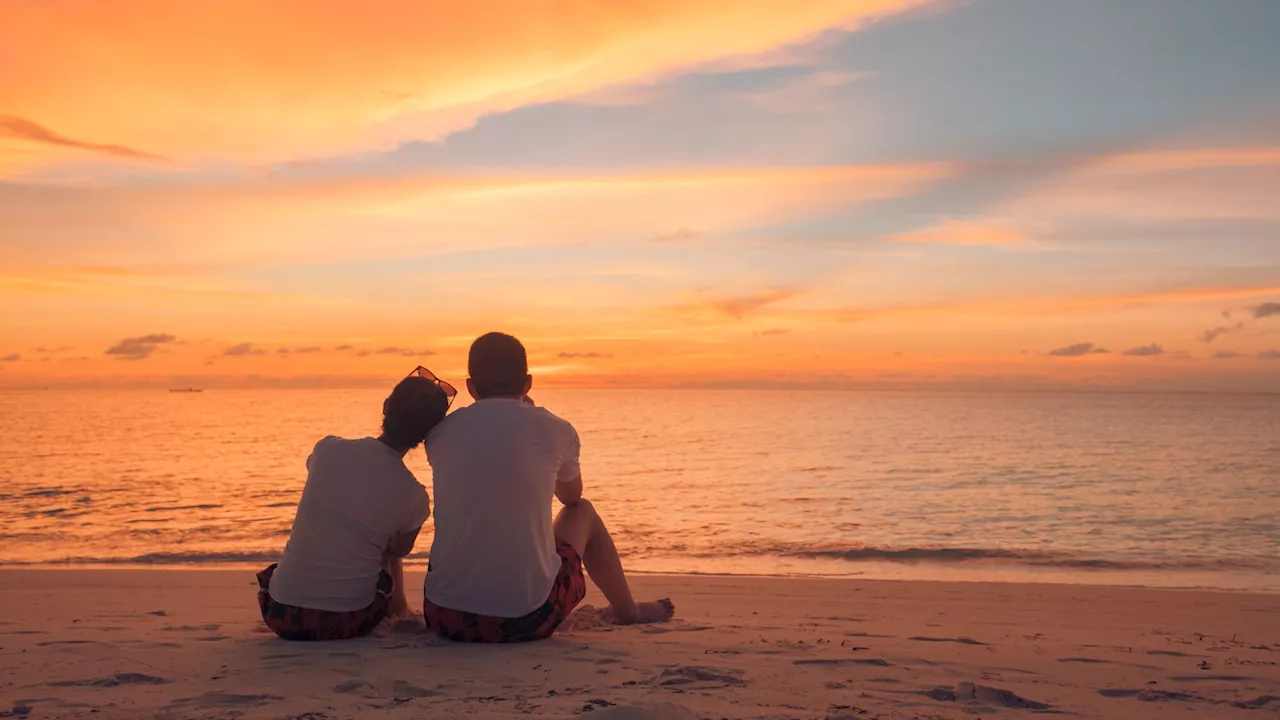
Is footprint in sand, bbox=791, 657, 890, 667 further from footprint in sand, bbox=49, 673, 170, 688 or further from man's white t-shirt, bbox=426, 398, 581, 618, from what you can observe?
footprint in sand, bbox=49, 673, 170, 688

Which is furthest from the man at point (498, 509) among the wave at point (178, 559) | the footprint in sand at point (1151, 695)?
the wave at point (178, 559)

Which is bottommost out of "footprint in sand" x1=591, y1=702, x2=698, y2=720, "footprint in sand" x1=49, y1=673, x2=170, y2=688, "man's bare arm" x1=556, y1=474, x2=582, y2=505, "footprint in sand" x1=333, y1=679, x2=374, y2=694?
"footprint in sand" x1=49, y1=673, x2=170, y2=688

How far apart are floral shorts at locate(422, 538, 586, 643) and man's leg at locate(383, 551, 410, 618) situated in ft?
1.10

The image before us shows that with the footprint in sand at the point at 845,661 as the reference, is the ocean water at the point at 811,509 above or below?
below

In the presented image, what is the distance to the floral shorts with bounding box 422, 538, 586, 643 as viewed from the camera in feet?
16.2

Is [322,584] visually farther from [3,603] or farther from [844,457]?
[844,457]

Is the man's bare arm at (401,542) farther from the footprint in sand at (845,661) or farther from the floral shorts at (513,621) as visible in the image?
the footprint in sand at (845,661)

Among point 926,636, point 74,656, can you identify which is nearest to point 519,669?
point 74,656

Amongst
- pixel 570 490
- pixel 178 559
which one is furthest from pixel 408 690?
pixel 178 559

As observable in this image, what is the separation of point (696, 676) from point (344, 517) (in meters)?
2.09

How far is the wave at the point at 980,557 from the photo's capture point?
488 inches

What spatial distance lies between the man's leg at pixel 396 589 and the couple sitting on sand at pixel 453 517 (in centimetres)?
6

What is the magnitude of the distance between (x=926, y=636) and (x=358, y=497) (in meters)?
3.89

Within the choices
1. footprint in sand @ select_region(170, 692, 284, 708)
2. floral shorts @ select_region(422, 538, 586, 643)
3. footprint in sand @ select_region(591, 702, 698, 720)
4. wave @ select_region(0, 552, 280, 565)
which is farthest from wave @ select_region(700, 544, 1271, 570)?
footprint in sand @ select_region(591, 702, 698, 720)
